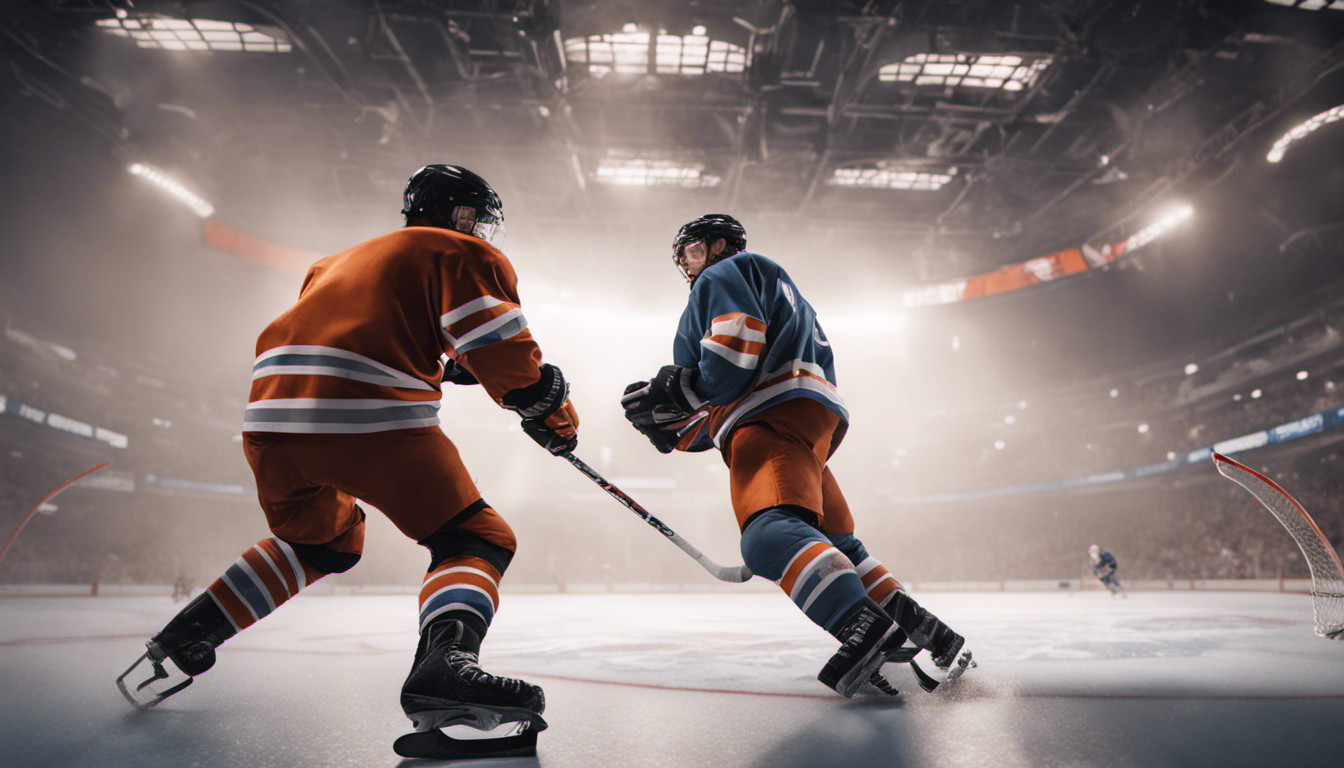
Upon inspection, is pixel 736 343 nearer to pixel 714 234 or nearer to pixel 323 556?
pixel 714 234

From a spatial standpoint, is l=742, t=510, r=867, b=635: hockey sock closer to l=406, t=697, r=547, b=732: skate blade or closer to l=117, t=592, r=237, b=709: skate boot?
l=406, t=697, r=547, b=732: skate blade

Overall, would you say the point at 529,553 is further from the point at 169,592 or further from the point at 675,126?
the point at 675,126

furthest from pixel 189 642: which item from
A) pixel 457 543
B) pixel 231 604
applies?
pixel 457 543

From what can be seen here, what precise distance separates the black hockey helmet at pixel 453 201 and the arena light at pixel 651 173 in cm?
1081

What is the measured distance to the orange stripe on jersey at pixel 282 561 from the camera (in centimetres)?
171

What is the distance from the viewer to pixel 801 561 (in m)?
1.59

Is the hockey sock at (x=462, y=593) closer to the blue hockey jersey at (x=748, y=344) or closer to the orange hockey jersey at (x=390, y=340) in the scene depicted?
the orange hockey jersey at (x=390, y=340)

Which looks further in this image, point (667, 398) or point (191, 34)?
point (191, 34)

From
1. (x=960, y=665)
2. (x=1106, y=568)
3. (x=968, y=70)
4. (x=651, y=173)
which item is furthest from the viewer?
(x=651, y=173)

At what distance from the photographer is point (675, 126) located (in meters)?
11.1

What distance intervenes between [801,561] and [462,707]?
0.83 meters

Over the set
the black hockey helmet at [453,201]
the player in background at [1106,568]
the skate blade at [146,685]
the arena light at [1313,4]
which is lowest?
the player in background at [1106,568]

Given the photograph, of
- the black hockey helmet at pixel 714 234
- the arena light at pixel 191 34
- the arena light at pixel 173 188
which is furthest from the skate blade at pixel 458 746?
the arena light at pixel 173 188

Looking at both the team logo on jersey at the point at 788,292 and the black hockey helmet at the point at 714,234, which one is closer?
the team logo on jersey at the point at 788,292
